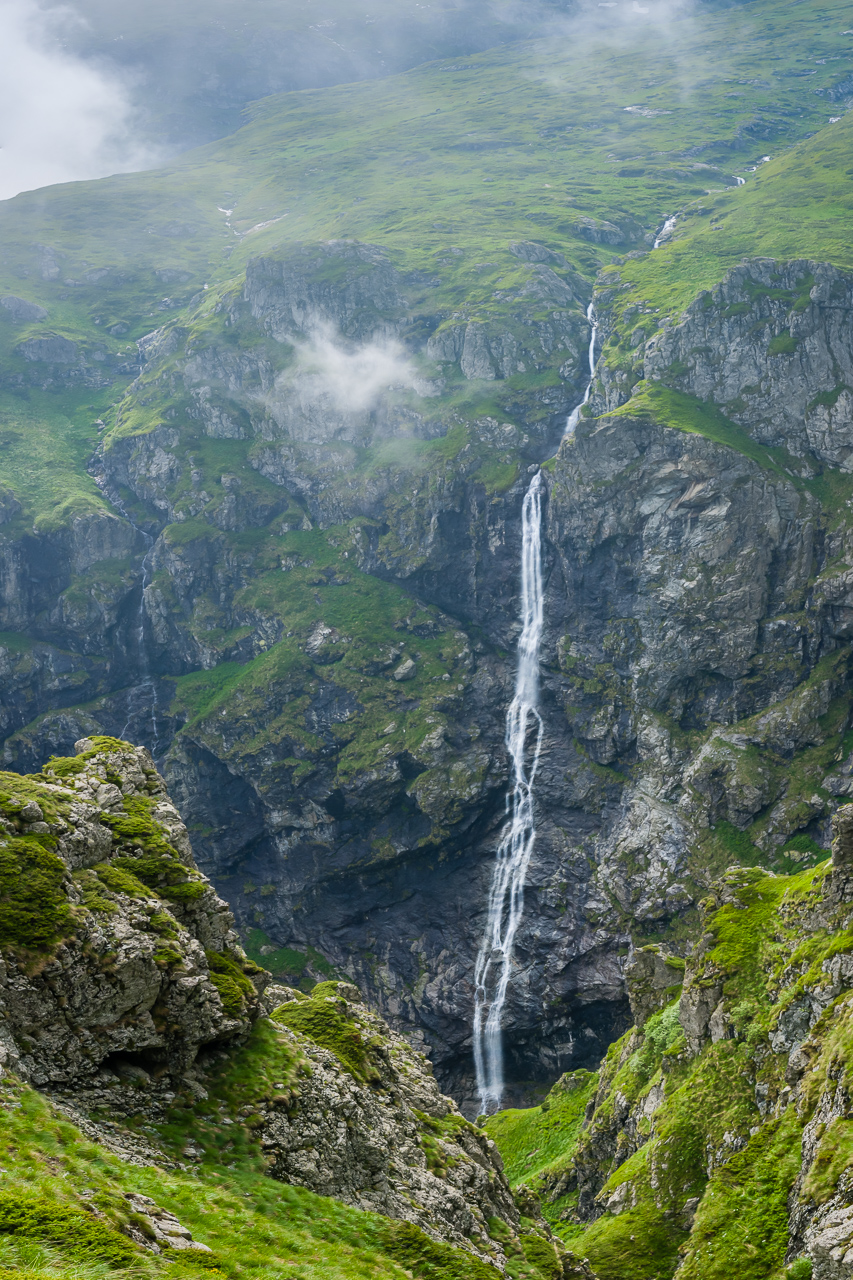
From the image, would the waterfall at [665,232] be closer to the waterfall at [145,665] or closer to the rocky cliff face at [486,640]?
the rocky cliff face at [486,640]

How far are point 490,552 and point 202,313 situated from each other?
110m

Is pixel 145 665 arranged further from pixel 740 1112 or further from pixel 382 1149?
pixel 382 1149

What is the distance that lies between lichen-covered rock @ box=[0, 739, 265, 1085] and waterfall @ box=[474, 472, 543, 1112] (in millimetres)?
66965

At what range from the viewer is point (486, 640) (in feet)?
407

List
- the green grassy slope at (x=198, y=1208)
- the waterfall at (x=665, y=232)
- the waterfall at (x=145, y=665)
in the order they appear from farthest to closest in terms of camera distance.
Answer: the waterfall at (x=665, y=232)
the waterfall at (x=145, y=665)
the green grassy slope at (x=198, y=1208)

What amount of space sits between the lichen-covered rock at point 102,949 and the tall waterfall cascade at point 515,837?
67.0 metres

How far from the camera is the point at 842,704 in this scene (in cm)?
9238

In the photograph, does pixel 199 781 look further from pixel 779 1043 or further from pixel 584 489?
pixel 779 1043

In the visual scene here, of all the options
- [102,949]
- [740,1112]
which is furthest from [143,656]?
[102,949]

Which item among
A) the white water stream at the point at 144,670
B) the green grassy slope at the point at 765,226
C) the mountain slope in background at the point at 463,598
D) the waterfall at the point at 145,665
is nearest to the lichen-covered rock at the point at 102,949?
the mountain slope in background at the point at 463,598

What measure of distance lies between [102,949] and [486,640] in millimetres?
101285

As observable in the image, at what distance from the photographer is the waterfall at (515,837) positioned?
92.2 metres

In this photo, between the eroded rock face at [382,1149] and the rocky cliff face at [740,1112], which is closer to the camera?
the eroded rock face at [382,1149]

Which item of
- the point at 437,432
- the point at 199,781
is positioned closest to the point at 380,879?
the point at 199,781
